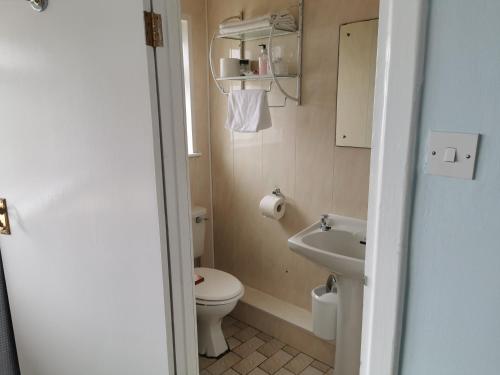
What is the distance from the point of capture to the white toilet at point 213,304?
88.7 inches

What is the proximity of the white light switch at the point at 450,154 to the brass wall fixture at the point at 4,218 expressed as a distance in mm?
1692

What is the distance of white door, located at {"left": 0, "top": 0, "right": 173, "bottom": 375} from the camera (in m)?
1.15

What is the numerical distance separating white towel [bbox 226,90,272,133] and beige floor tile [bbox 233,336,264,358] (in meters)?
1.34

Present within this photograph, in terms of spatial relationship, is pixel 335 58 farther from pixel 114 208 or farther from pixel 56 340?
pixel 56 340

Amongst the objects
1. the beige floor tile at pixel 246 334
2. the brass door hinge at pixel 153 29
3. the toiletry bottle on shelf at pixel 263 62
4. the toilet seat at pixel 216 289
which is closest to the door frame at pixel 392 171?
the brass door hinge at pixel 153 29

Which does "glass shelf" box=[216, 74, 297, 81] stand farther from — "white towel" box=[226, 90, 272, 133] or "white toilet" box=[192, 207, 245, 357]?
"white toilet" box=[192, 207, 245, 357]

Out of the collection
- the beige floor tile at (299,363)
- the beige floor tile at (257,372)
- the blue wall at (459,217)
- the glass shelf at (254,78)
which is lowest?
the beige floor tile at (257,372)

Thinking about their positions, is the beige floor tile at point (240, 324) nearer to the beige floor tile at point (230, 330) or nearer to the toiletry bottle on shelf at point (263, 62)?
the beige floor tile at point (230, 330)

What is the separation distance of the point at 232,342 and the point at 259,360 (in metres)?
0.25

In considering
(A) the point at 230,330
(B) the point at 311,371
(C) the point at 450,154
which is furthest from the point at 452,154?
(A) the point at 230,330

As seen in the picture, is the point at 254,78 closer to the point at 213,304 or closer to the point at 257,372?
the point at 213,304

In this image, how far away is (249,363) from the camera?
7.67 feet

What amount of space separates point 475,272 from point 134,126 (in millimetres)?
935

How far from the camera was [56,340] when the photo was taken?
1.69 meters
